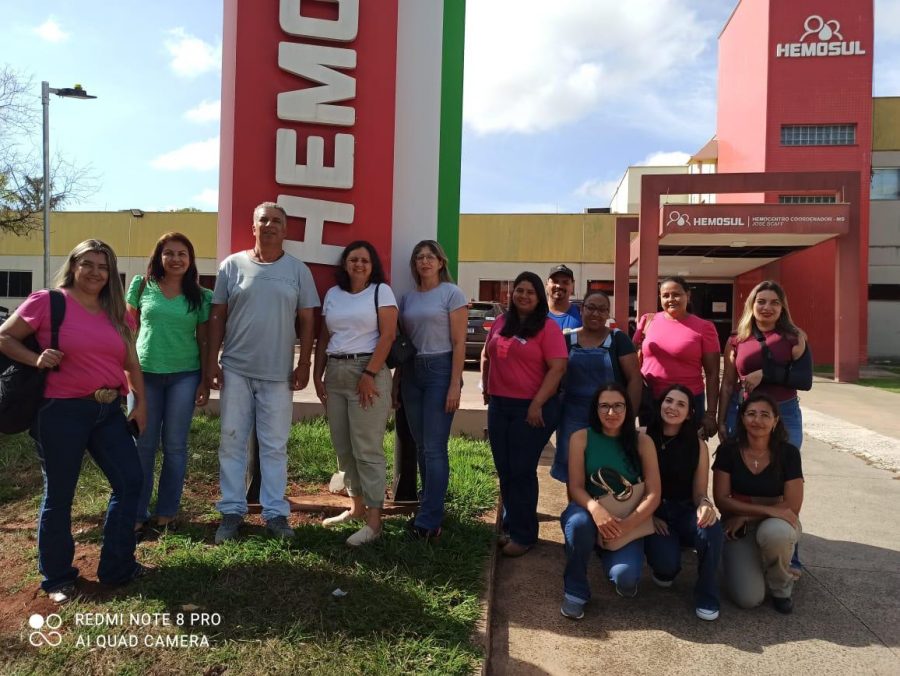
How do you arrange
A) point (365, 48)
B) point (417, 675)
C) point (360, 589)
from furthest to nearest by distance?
point (365, 48) < point (360, 589) < point (417, 675)

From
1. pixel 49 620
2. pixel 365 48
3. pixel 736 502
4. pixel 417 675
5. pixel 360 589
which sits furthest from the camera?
pixel 365 48

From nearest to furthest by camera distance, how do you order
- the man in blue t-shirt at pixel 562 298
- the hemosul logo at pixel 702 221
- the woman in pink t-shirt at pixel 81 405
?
the woman in pink t-shirt at pixel 81 405
the man in blue t-shirt at pixel 562 298
the hemosul logo at pixel 702 221

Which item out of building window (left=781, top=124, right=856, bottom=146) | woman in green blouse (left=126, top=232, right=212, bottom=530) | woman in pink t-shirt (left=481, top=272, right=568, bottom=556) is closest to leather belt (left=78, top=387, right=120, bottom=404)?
woman in green blouse (left=126, top=232, right=212, bottom=530)

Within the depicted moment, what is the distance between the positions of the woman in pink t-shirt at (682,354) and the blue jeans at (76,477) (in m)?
2.80

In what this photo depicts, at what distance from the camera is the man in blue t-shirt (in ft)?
12.6

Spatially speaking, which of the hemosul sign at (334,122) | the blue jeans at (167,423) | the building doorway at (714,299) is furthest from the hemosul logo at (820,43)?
the blue jeans at (167,423)

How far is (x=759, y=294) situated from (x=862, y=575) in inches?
66.6

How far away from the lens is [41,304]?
2715mm

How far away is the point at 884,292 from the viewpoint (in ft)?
69.8

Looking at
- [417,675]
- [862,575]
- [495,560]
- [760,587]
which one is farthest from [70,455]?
[862,575]

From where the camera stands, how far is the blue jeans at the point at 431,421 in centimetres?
348

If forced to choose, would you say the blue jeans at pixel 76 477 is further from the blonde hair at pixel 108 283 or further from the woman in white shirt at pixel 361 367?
the woman in white shirt at pixel 361 367

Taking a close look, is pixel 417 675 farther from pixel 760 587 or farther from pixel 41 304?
pixel 41 304

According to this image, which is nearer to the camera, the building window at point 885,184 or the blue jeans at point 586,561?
the blue jeans at point 586,561
